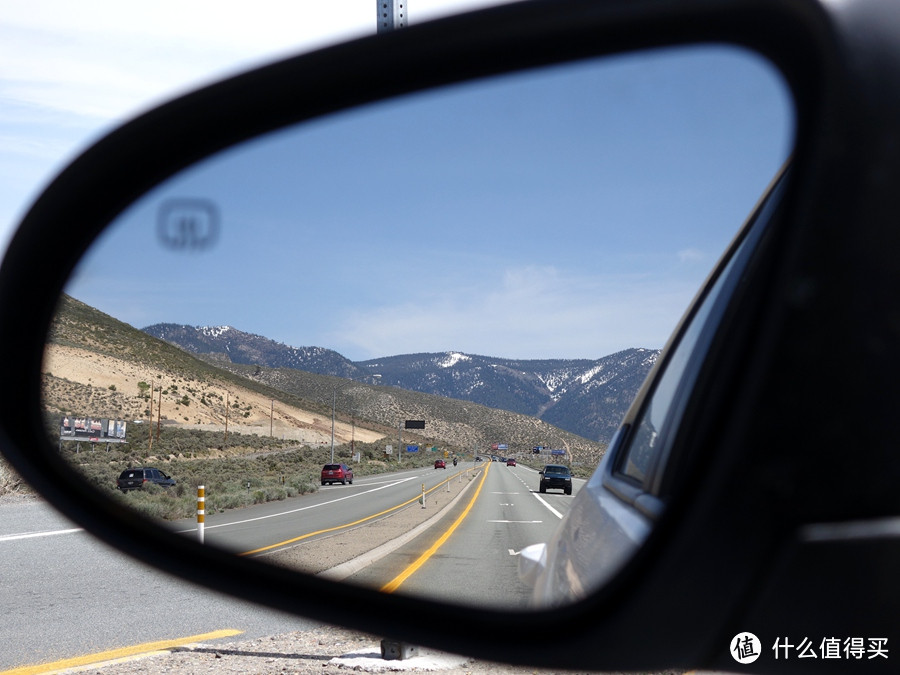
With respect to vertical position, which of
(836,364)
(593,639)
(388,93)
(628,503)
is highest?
(388,93)

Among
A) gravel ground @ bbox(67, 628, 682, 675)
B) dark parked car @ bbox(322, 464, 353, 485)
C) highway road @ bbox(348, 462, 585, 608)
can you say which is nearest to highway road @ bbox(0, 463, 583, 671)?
highway road @ bbox(348, 462, 585, 608)

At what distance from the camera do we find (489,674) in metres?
6.70

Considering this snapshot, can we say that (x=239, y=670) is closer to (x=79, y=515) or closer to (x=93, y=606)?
(x=93, y=606)

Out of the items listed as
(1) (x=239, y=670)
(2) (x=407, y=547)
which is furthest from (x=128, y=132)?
(2) (x=407, y=547)

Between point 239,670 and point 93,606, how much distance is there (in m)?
4.04

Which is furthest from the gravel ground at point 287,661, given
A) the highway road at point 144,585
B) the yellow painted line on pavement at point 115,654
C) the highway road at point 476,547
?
the highway road at point 476,547

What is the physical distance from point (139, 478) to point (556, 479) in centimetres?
2074

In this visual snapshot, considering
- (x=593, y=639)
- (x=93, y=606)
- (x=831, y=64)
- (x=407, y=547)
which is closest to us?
(x=831, y=64)

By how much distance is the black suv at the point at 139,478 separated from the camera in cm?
2662

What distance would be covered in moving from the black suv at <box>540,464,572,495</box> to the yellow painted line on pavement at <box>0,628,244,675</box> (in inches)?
1337

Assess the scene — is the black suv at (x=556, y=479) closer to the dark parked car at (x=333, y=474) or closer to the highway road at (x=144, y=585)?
the dark parked car at (x=333, y=474)

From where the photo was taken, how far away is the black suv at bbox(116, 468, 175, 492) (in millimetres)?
→ 26625

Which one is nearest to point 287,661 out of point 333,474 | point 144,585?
point 144,585

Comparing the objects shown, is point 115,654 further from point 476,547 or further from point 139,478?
point 139,478
